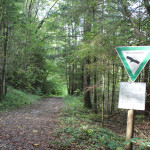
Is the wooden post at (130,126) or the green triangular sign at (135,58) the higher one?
the green triangular sign at (135,58)

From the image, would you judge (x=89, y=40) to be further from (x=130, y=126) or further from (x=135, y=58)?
(x=130, y=126)

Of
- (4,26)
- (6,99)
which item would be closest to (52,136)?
(6,99)

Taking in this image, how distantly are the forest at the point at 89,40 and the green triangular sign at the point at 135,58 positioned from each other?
0.91 ft

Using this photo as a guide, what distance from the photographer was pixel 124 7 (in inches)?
207

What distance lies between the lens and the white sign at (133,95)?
89.3 inches

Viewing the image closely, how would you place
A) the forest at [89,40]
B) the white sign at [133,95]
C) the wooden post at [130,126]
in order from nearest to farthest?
the white sign at [133,95] → the wooden post at [130,126] → the forest at [89,40]

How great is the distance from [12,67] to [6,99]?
8.02ft

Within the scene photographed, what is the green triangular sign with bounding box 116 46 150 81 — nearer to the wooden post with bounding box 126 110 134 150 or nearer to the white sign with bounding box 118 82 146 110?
the white sign with bounding box 118 82 146 110

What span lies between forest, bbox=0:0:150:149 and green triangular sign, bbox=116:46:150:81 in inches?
11.0

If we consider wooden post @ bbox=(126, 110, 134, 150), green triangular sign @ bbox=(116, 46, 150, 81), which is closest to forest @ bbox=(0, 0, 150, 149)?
green triangular sign @ bbox=(116, 46, 150, 81)

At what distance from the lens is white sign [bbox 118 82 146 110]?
227 cm

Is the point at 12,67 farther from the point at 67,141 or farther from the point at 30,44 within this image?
the point at 67,141

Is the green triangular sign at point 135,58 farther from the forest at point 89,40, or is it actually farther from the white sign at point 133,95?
the forest at point 89,40

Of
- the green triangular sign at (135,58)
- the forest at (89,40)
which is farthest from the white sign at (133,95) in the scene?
the forest at (89,40)
